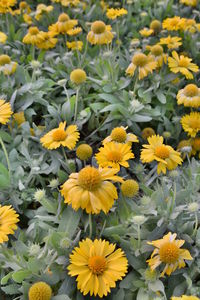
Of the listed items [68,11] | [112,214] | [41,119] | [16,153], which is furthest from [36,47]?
[112,214]

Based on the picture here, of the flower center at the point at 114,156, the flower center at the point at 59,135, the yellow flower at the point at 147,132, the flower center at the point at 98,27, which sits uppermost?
the flower center at the point at 98,27

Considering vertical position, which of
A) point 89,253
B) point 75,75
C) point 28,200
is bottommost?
point 28,200

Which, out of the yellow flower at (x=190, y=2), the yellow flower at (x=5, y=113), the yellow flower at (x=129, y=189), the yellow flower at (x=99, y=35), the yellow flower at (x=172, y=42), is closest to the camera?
the yellow flower at (x=129, y=189)

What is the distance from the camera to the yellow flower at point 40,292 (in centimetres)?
128

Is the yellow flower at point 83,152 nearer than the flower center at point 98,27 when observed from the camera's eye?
Yes

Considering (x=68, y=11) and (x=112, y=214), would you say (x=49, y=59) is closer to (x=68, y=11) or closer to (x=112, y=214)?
(x=68, y=11)

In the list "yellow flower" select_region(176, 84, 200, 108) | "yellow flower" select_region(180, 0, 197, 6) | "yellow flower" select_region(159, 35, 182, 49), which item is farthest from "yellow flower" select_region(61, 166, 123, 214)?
"yellow flower" select_region(180, 0, 197, 6)

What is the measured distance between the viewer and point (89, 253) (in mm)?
1346

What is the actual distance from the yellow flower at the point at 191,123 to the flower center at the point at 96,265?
960mm

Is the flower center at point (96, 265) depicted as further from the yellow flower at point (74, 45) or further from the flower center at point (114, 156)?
the yellow flower at point (74, 45)

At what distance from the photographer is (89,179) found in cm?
137

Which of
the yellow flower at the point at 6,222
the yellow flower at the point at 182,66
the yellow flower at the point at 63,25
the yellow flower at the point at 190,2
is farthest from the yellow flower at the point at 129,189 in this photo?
A: the yellow flower at the point at 190,2

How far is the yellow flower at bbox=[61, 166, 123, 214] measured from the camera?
1.34m

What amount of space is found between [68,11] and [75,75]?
1.20 metres
